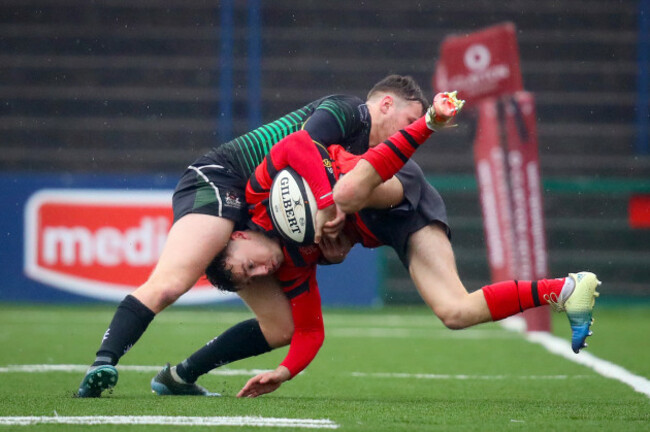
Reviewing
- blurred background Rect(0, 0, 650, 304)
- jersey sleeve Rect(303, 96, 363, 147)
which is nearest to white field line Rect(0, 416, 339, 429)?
jersey sleeve Rect(303, 96, 363, 147)

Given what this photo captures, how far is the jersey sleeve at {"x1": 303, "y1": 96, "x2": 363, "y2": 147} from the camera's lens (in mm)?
4605

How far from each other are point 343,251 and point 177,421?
1310 mm

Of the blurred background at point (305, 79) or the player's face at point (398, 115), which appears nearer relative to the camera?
the player's face at point (398, 115)

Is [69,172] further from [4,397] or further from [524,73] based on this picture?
[4,397]

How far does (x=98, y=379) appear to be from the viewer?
13.8 ft

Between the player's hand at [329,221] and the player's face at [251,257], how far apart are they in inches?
10.2


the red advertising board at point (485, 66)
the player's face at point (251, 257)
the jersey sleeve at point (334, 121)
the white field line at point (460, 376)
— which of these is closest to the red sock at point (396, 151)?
the jersey sleeve at point (334, 121)

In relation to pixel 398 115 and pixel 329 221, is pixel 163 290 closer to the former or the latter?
pixel 329 221

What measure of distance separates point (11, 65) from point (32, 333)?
191 inches

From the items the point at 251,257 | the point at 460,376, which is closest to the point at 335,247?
the point at 251,257

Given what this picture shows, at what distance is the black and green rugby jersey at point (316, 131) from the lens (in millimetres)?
4648

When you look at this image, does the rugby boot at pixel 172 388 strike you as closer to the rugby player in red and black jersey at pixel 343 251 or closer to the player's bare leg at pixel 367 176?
the rugby player in red and black jersey at pixel 343 251

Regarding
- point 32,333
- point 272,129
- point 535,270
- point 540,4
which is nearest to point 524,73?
point 540,4

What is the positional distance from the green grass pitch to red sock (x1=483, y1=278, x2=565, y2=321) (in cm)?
38
